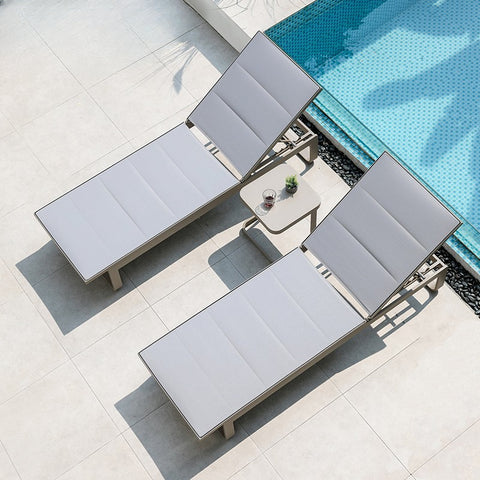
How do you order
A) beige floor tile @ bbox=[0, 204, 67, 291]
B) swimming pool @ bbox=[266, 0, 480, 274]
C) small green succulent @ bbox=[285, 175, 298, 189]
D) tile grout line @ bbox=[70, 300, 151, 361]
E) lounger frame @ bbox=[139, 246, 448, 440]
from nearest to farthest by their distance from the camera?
lounger frame @ bbox=[139, 246, 448, 440]
tile grout line @ bbox=[70, 300, 151, 361]
small green succulent @ bbox=[285, 175, 298, 189]
beige floor tile @ bbox=[0, 204, 67, 291]
swimming pool @ bbox=[266, 0, 480, 274]

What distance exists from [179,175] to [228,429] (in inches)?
88.4

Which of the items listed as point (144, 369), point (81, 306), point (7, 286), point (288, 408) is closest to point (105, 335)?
point (81, 306)

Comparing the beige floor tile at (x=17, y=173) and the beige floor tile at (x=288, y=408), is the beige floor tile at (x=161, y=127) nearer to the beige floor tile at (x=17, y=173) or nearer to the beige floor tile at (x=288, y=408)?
the beige floor tile at (x=17, y=173)

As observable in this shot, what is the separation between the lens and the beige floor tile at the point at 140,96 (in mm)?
8281

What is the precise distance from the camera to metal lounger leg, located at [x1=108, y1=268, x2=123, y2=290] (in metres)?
7.02

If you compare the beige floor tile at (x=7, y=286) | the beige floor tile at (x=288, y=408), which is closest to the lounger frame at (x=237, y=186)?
the beige floor tile at (x=7, y=286)

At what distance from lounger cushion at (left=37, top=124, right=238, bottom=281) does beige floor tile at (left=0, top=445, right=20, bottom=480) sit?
59.1 inches

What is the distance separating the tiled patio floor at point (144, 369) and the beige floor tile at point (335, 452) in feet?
0.03

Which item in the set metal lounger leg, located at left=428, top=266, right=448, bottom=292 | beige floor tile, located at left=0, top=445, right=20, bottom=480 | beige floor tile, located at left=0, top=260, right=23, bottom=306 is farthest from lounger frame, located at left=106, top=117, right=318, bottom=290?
metal lounger leg, located at left=428, top=266, right=448, bottom=292

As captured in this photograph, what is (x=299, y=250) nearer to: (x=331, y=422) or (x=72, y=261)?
(x=331, y=422)

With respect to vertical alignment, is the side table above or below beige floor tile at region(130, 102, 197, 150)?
below

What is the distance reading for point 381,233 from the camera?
6.73 metres

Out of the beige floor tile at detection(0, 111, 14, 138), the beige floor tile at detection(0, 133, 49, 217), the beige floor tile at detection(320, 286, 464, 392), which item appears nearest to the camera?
the beige floor tile at detection(320, 286, 464, 392)

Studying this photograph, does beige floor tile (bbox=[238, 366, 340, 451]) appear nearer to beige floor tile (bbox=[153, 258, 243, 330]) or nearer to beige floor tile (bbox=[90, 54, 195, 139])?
beige floor tile (bbox=[153, 258, 243, 330])
